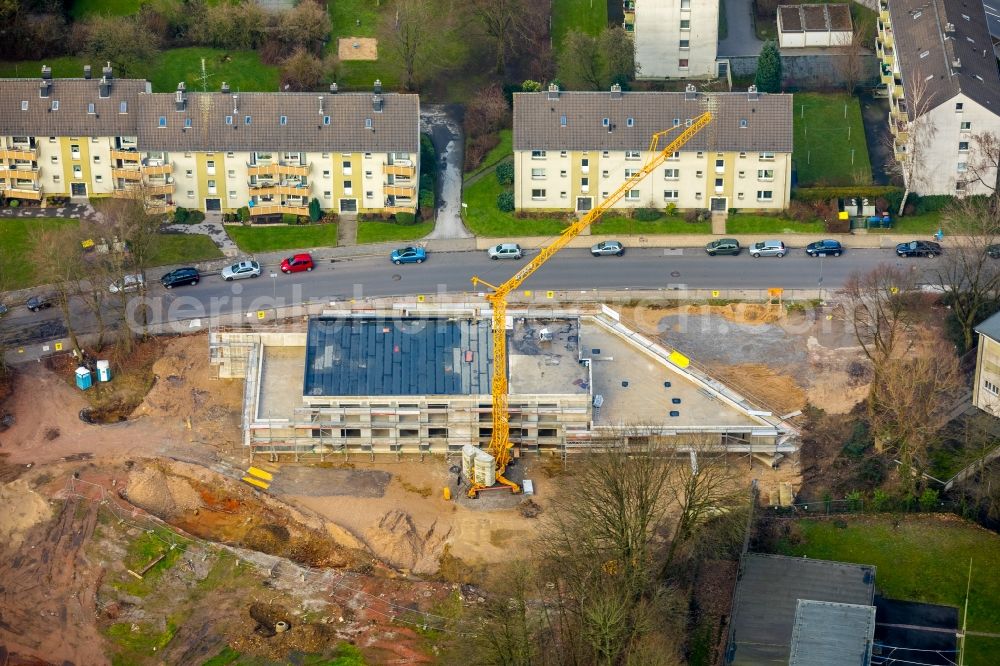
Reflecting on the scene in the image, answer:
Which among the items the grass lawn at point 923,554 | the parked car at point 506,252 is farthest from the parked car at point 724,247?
the grass lawn at point 923,554

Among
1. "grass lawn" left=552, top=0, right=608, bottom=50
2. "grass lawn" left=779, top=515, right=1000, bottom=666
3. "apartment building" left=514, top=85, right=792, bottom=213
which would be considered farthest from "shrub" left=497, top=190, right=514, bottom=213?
"grass lawn" left=779, top=515, right=1000, bottom=666

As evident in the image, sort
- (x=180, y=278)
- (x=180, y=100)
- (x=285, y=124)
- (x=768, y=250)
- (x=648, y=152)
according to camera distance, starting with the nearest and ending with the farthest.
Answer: (x=180, y=278)
(x=768, y=250)
(x=648, y=152)
(x=285, y=124)
(x=180, y=100)

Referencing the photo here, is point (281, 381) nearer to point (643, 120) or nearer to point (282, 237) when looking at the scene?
point (282, 237)

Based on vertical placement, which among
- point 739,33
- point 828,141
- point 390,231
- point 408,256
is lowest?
point 408,256

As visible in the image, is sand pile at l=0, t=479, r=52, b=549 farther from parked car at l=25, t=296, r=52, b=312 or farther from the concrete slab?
parked car at l=25, t=296, r=52, b=312

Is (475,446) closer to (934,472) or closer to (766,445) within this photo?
(766,445)

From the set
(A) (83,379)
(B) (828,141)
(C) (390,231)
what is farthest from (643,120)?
(A) (83,379)

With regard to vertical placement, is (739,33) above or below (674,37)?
below
